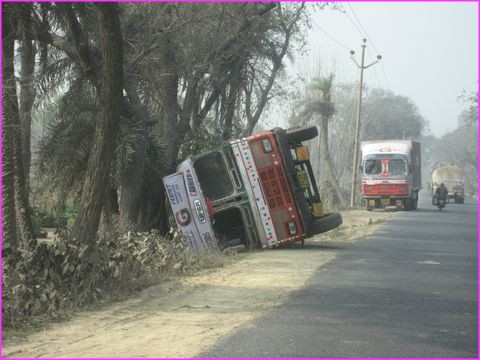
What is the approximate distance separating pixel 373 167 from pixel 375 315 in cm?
3143

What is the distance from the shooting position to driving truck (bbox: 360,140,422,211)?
38844 mm

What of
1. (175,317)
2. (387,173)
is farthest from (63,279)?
(387,173)

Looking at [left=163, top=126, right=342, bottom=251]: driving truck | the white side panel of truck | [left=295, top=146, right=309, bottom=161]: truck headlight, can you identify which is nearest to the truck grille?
[left=163, top=126, right=342, bottom=251]: driving truck

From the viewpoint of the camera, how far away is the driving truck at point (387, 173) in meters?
38.8

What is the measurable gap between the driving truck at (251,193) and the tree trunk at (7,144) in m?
5.68

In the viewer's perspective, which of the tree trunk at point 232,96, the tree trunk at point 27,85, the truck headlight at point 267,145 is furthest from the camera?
the tree trunk at point 232,96

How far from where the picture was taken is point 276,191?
54.2ft

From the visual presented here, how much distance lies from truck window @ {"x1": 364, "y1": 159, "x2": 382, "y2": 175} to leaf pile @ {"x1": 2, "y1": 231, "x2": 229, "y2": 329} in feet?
94.2

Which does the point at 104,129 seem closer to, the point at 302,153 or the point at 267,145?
the point at 267,145

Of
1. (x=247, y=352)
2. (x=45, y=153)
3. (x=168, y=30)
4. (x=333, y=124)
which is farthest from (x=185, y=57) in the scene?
(x=333, y=124)

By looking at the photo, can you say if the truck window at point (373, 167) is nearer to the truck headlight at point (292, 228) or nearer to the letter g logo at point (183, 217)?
the truck headlight at point (292, 228)

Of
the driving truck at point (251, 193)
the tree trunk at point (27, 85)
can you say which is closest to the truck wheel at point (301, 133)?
the driving truck at point (251, 193)

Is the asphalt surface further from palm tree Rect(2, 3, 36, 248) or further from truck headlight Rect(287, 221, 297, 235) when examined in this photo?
palm tree Rect(2, 3, 36, 248)

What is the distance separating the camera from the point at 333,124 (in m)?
67.6
